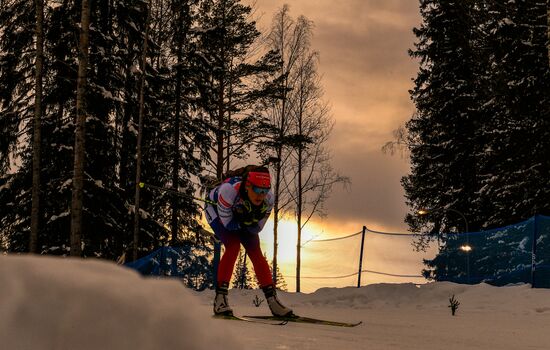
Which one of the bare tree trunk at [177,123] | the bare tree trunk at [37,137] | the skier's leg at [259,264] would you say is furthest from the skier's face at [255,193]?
the bare tree trunk at [177,123]

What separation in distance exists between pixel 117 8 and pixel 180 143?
19.8ft

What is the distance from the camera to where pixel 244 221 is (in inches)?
275

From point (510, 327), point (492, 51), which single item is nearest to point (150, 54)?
point (492, 51)

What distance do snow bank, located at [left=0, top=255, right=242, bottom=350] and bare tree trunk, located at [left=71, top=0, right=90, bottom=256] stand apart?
42.1ft

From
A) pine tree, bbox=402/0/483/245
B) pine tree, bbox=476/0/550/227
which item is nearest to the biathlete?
pine tree, bbox=476/0/550/227

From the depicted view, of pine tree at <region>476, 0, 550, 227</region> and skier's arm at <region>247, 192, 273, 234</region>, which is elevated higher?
pine tree at <region>476, 0, 550, 227</region>

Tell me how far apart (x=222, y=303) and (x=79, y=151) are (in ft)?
27.2

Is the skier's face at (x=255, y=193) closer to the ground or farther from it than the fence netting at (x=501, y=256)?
farther from it

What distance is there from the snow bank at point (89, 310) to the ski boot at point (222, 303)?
5417 millimetres

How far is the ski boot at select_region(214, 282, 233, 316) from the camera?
6.80 meters

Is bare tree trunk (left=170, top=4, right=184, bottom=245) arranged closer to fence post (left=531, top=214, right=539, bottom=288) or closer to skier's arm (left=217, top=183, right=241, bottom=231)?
fence post (left=531, top=214, right=539, bottom=288)

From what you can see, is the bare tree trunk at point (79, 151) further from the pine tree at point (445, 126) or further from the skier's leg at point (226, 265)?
the pine tree at point (445, 126)

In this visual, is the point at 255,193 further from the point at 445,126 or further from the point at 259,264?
the point at 445,126

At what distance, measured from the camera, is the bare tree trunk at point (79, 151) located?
13.6m
